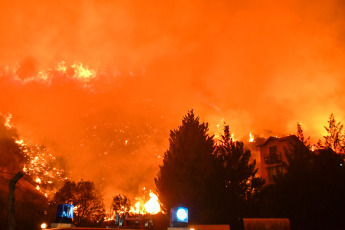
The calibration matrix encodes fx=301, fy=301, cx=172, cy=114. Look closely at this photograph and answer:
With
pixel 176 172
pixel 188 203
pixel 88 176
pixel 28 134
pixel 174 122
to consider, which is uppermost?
pixel 174 122

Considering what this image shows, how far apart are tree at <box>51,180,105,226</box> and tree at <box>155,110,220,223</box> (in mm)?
19794

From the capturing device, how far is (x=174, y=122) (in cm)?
10650

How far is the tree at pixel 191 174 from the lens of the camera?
28.2 meters

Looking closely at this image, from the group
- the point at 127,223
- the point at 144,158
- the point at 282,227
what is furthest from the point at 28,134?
the point at 282,227

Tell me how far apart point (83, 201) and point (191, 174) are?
25.0 m

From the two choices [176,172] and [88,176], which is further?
[88,176]

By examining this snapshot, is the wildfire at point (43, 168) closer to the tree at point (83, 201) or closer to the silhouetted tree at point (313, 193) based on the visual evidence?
the tree at point (83, 201)

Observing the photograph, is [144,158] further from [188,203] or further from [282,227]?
[282,227]

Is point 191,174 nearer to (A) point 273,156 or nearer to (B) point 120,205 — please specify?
(A) point 273,156

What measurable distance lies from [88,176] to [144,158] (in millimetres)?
17946

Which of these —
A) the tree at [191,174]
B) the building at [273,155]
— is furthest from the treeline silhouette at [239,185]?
the building at [273,155]

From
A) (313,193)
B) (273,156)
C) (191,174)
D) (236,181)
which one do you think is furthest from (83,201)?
(313,193)

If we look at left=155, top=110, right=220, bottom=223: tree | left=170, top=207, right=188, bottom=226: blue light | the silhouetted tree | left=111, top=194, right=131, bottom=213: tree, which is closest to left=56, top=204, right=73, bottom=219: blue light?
left=155, top=110, right=220, bottom=223: tree

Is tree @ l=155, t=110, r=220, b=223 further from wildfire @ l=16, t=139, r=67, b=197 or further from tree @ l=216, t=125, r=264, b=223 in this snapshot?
wildfire @ l=16, t=139, r=67, b=197
